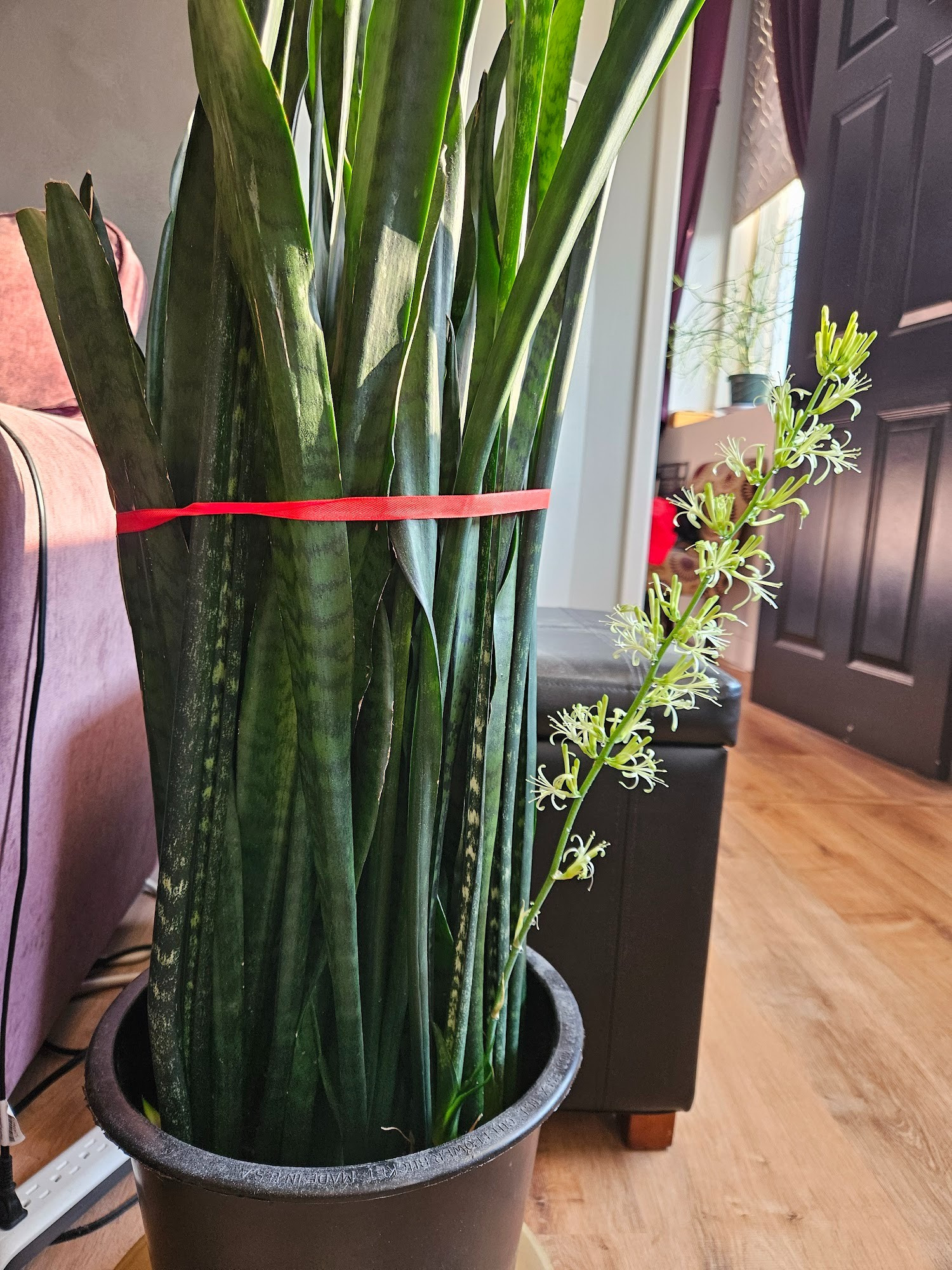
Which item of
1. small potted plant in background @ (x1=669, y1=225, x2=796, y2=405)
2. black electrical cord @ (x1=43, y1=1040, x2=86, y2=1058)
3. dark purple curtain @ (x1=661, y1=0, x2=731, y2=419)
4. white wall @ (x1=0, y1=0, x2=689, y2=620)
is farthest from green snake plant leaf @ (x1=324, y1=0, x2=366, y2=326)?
dark purple curtain @ (x1=661, y1=0, x2=731, y2=419)

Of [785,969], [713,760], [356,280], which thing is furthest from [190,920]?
[785,969]

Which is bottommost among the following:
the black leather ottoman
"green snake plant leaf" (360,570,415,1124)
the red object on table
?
the black leather ottoman

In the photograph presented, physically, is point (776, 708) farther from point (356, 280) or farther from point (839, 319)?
point (356, 280)

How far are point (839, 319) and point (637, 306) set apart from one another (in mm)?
1259

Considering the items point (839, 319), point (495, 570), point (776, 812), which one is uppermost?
point (839, 319)

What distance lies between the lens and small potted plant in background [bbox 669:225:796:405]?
12.4ft

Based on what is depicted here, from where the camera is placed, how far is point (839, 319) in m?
2.51

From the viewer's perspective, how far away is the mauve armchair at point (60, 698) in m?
0.66

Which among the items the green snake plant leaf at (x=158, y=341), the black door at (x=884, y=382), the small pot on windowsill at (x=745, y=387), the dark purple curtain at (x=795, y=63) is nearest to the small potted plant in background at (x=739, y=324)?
the small pot on windowsill at (x=745, y=387)

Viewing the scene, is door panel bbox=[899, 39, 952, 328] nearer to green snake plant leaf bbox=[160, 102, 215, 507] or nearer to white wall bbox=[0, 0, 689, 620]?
white wall bbox=[0, 0, 689, 620]

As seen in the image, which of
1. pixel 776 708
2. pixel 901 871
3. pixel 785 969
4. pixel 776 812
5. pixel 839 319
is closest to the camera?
pixel 785 969

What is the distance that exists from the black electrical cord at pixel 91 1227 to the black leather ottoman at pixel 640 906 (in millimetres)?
401

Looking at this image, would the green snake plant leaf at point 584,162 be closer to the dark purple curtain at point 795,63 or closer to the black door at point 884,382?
the black door at point 884,382

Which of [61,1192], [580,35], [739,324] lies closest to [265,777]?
[61,1192]
